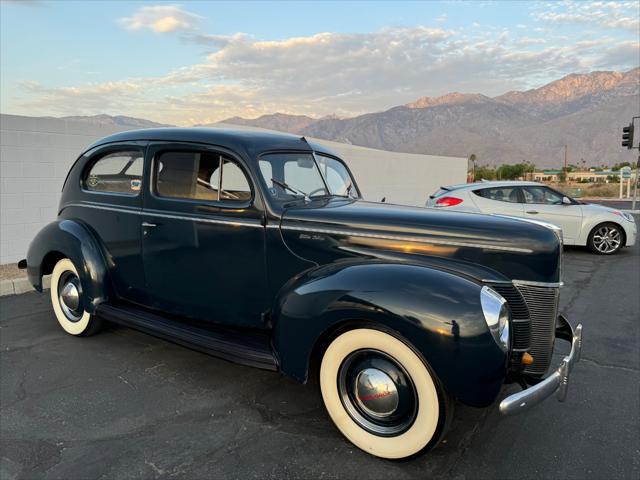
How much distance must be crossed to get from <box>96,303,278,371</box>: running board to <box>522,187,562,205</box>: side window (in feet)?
24.0

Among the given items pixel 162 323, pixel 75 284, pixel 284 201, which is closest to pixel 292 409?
pixel 162 323

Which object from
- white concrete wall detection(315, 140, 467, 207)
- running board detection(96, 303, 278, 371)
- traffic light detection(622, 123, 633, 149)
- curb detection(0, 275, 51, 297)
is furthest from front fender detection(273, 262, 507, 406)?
traffic light detection(622, 123, 633, 149)

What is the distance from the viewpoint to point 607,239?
895 centimetres

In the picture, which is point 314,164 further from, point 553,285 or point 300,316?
point 553,285

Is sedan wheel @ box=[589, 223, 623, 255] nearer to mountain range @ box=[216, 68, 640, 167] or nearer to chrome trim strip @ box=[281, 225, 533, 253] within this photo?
chrome trim strip @ box=[281, 225, 533, 253]

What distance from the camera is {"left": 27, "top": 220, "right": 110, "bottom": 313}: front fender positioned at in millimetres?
3811

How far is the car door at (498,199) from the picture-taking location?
8672 millimetres

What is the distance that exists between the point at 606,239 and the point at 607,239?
20 millimetres

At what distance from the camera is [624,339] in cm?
426

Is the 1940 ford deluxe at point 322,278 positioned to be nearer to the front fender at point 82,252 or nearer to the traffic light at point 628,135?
the front fender at point 82,252

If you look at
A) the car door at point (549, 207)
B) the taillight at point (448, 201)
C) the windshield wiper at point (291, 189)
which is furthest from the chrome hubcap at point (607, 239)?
the windshield wiper at point (291, 189)

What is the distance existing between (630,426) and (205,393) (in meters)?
2.80

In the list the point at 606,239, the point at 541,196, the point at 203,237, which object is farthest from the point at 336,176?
the point at 606,239

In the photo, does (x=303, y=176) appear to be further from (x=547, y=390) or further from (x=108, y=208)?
(x=547, y=390)
